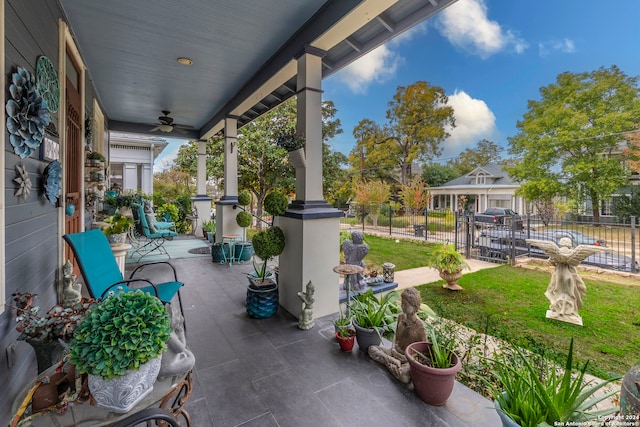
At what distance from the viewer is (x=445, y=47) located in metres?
20.0

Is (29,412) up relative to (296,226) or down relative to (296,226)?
down

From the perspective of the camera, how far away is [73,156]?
345cm

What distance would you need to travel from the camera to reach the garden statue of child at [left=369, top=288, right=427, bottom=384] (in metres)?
1.99

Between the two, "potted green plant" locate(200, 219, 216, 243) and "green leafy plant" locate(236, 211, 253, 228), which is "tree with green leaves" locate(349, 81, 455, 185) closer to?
"potted green plant" locate(200, 219, 216, 243)

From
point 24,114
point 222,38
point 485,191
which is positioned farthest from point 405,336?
point 485,191

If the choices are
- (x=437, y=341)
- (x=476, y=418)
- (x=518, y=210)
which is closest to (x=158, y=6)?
(x=437, y=341)

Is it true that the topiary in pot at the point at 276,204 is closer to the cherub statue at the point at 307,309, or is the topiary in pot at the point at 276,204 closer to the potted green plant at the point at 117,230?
the cherub statue at the point at 307,309

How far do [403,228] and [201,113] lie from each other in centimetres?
952

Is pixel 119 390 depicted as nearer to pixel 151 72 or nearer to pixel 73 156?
pixel 73 156

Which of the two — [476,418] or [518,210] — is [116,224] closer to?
[476,418]

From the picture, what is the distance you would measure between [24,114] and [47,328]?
1185mm

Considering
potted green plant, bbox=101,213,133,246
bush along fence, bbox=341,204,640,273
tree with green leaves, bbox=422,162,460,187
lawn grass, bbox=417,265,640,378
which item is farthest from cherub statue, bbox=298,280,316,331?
tree with green leaves, bbox=422,162,460,187

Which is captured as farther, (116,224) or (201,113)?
(201,113)

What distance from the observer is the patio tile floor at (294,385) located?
1640 mm
